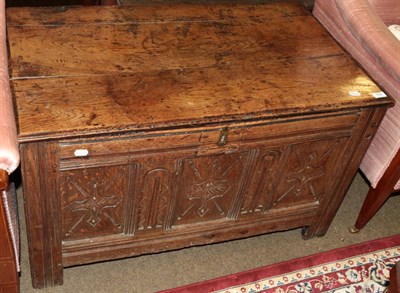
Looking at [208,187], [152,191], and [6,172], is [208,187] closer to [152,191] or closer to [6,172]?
[152,191]

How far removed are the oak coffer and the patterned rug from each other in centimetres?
17

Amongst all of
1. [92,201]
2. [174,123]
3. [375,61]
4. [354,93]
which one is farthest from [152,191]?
[375,61]

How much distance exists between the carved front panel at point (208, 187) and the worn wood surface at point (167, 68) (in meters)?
0.21

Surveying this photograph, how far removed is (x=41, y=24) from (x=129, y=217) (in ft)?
2.37

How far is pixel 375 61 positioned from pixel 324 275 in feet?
2.83

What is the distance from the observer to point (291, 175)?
6.66ft

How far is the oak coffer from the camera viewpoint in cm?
164

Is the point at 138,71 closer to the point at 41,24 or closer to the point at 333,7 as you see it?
the point at 41,24

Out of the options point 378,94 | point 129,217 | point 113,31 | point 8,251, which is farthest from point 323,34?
point 8,251

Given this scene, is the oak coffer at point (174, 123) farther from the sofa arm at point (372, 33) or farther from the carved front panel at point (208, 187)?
the sofa arm at point (372, 33)

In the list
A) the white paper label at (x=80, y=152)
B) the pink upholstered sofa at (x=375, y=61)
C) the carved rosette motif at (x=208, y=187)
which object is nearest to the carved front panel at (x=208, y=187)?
the carved rosette motif at (x=208, y=187)

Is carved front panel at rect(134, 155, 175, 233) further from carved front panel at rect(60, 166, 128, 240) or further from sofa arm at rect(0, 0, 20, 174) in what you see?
sofa arm at rect(0, 0, 20, 174)

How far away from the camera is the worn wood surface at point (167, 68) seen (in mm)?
1625

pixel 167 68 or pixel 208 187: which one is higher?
pixel 167 68
